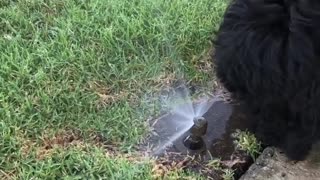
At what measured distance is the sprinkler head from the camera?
3082 millimetres

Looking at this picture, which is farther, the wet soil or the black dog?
the wet soil

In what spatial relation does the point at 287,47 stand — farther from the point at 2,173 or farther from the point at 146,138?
the point at 2,173

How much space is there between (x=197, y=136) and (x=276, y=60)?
0.71 metres

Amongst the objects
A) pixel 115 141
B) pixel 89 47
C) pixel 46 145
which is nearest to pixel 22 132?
pixel 46 145

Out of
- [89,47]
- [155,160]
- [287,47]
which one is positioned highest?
[287,47]

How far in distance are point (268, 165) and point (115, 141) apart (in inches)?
26.2

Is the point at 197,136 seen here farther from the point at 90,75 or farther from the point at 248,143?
the point at 90,75

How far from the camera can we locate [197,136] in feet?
10.2

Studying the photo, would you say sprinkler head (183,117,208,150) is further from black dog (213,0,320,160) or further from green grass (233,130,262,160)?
black dog (213,0,320,160)

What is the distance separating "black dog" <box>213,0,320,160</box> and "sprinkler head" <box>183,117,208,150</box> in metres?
0.39

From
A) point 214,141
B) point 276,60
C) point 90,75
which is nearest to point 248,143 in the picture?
point 214,141

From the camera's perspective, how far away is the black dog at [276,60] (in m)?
2.45

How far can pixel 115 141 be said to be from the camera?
313 centimetres

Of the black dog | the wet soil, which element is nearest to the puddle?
the wet soil
